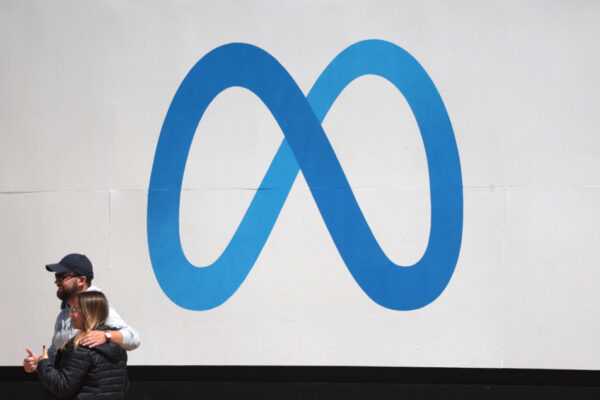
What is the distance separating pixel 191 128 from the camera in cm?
421

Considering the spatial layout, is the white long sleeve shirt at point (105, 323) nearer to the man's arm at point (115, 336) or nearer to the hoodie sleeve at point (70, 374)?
the man's arm at point (115, 336)

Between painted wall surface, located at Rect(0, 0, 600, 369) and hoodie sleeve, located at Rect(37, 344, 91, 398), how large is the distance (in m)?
1.56

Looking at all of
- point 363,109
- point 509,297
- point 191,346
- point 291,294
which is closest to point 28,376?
point 191,346

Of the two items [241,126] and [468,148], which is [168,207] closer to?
[241,126]

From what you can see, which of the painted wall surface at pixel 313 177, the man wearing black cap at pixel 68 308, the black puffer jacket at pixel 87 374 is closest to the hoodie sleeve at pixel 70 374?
the black puffer jacket at pixel 87 374

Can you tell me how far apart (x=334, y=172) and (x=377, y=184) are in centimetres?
30

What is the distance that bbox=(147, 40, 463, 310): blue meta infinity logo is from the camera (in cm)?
410

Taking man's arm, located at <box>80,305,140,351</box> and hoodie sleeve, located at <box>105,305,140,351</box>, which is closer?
man's arm, located at <box>80,305,140,351</box>

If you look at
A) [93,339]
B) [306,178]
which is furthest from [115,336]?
[306,178]

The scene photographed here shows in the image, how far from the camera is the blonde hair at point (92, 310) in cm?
266

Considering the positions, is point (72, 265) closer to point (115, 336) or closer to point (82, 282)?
point (82, 282)

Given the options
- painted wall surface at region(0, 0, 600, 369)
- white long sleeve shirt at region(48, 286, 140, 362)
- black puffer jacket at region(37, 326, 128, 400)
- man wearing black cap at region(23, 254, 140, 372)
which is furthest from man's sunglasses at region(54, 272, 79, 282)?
painted wall surface at region(0, 0, 600, 369)

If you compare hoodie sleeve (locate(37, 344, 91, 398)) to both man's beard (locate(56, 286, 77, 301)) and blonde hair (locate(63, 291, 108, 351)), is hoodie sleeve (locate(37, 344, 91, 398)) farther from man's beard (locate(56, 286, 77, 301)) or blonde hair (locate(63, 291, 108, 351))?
man's beard (locate(56, 286, 77, 301))

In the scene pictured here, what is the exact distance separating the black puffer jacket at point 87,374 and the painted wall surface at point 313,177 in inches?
60.0
